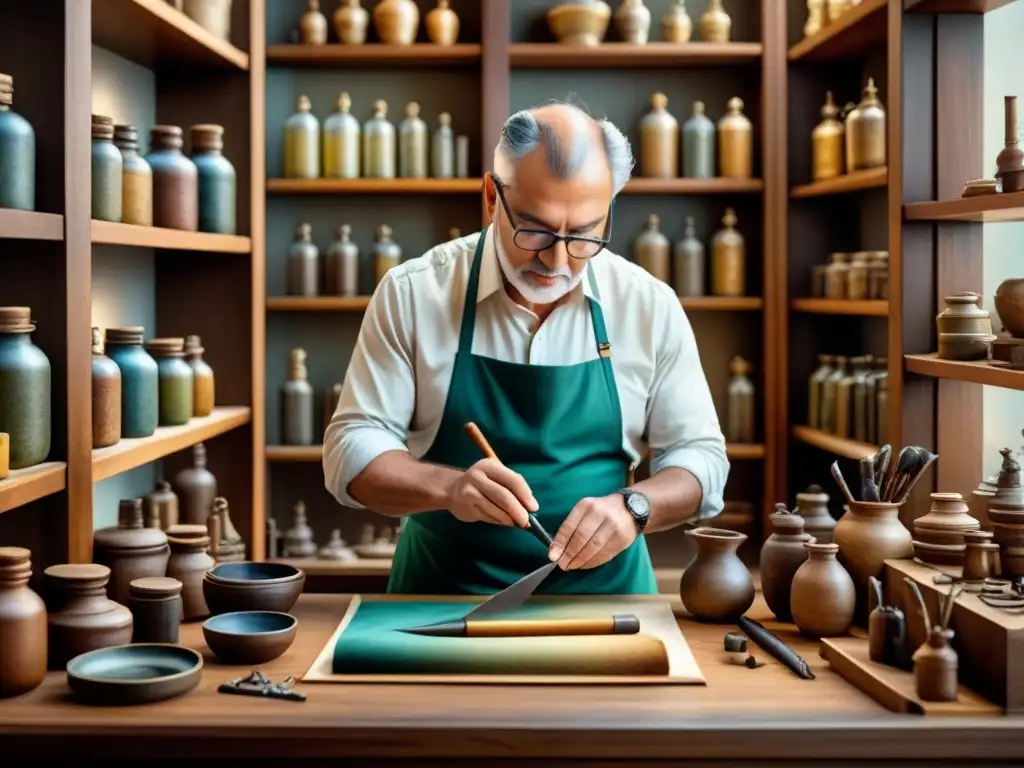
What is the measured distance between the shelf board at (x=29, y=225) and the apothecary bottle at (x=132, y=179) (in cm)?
78

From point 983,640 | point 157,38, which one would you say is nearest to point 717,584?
point 983,640

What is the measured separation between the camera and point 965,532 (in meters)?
2.18

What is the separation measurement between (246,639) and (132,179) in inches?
70.0

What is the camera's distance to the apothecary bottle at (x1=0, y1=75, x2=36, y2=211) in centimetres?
250

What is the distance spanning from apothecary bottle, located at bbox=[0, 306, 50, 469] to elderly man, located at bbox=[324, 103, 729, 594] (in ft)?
1.91

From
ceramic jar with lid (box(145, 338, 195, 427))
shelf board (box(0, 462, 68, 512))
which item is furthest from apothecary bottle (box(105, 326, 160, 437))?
shelf board (box(0, 462, 68, 512))

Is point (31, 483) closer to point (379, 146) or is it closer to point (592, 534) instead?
point (592, 534)

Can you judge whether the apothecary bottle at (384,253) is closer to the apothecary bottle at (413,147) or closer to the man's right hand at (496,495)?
the apothecary bottle at (413,147)

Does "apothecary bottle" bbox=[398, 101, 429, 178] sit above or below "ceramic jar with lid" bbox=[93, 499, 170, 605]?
above

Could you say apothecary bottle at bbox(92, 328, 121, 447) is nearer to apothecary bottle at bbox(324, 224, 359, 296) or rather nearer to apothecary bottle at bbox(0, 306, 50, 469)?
apothecary bottle at bbox(0, 306, 50, 469)

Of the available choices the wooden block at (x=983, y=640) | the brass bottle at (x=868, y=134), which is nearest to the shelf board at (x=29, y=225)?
the wooden block at (x=983, y=640)

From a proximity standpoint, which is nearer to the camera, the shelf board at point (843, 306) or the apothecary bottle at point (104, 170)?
the apothecary bottle at point (104, 170)

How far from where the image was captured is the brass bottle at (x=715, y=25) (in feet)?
16.0

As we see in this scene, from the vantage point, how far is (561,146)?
2.43 meters
